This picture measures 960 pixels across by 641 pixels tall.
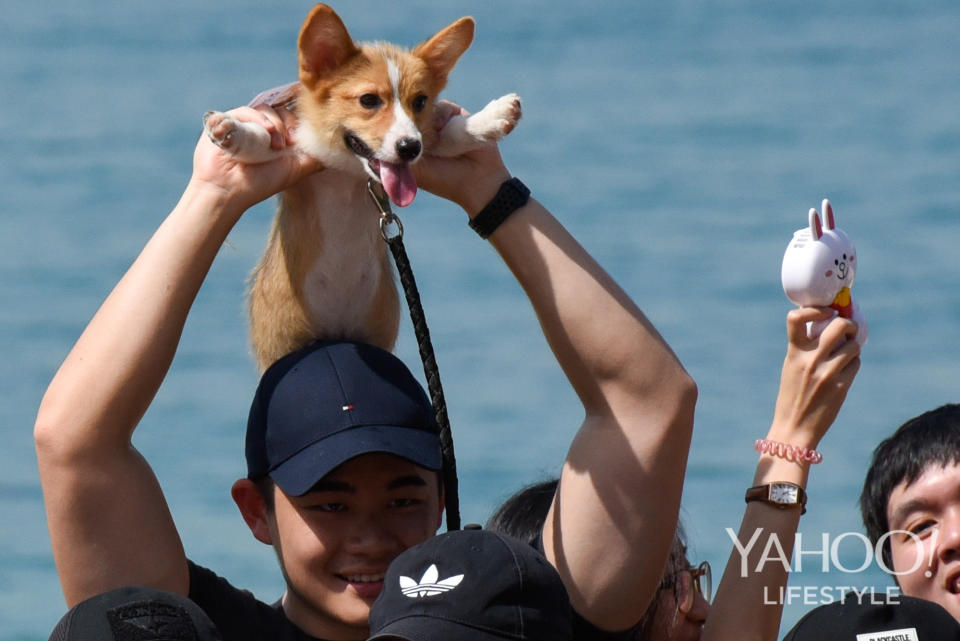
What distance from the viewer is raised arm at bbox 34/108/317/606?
2.28 m

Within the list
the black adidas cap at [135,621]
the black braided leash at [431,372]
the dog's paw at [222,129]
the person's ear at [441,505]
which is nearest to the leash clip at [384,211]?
the black braided leash at [431,372]

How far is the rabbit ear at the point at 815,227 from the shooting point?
2.64 m

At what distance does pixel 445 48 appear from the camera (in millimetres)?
3021

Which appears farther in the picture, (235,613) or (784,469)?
(784,469)

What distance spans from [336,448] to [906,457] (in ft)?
3.53

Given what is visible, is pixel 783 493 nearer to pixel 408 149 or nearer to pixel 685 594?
pixel 685 594

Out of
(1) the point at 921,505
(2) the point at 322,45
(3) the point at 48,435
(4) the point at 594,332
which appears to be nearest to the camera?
(3) the point at 48,435

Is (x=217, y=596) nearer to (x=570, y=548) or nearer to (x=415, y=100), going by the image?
(x=570, y=548)

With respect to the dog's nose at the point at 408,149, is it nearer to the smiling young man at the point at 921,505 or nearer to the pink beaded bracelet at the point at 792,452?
the pink beaded bracelet at the point at 792,452

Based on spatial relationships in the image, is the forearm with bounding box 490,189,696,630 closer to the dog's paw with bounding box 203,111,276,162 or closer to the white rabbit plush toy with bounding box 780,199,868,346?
the white rabbit plush toy with bounding box 780,199,868,346

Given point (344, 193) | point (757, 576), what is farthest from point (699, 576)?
point (344, 193)

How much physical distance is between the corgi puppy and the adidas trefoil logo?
1.07 metres

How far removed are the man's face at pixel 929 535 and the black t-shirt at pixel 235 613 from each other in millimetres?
1055

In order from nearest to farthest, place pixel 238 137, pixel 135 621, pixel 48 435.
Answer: pixel 135 621 < pixel 48 435 < pixel 238 137
